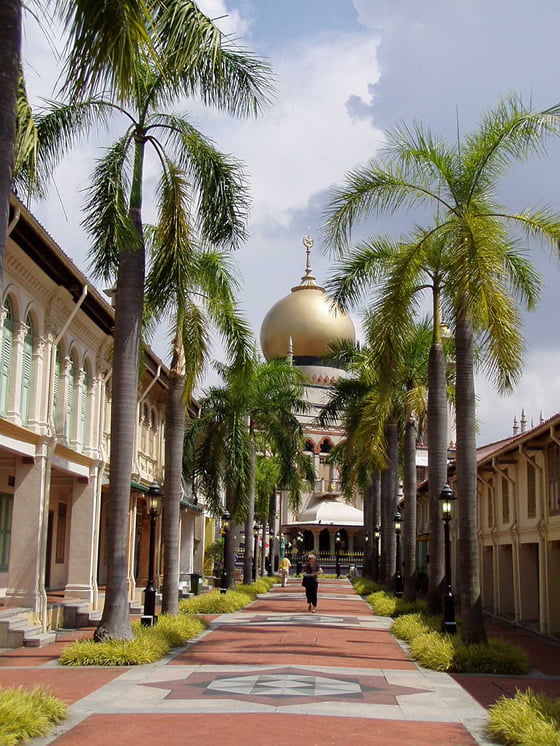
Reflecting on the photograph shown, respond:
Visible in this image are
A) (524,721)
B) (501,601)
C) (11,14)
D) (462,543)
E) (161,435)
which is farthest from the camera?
(161,435)

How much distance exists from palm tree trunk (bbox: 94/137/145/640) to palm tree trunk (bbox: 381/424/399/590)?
18.6 m

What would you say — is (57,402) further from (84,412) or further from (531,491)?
(531,491)

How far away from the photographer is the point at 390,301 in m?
18.9

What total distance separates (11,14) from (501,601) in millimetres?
24992

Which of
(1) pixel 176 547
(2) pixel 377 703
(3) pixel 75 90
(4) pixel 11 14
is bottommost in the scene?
(2) pixel 377 703

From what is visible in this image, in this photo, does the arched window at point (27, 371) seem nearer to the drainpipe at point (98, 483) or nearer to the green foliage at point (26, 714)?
the drainpipe at point (98, 483)

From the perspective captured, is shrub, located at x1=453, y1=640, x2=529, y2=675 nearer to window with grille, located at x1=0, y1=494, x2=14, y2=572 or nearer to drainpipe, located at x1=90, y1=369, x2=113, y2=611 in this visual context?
drainpipe, located at x1=90, y1=369, x2=113, y2=611

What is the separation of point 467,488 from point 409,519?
37.0 ft

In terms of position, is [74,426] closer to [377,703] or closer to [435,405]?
[435,405]

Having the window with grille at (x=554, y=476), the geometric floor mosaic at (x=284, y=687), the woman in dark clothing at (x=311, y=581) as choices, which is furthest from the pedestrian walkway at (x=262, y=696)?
the woman in dark clothing at (x=311, y=581)

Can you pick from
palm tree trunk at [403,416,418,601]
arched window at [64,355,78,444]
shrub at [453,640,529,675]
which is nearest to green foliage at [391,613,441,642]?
shrub at [453,640,529,675]

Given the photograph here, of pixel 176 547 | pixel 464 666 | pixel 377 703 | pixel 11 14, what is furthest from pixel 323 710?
pixel 176 547

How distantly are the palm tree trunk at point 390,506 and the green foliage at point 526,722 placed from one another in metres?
23.3

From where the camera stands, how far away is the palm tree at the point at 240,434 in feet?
105
